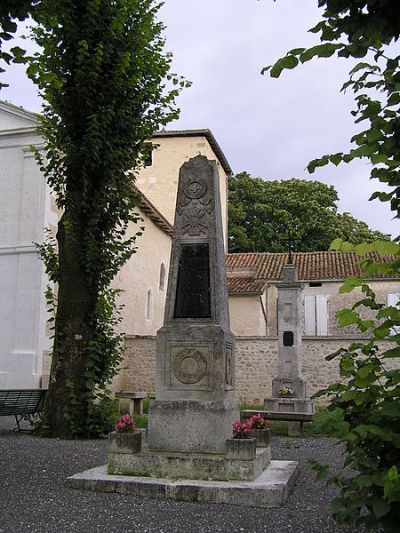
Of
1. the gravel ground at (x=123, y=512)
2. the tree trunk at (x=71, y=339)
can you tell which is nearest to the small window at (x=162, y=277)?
the tree trunk at (x=71, y=339)

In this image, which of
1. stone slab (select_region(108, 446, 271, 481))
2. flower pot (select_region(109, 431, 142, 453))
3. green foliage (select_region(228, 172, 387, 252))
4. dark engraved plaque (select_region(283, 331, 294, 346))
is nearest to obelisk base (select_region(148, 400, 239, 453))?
stone slab (select_region(108, 446, 271, 481))

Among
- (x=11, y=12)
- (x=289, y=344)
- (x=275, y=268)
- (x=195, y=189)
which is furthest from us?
(x=275, y=268)

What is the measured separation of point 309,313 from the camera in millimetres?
24609

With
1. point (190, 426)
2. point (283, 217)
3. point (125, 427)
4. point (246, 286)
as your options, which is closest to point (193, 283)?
point (190, 426)

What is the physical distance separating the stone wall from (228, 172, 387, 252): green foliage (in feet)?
56.6

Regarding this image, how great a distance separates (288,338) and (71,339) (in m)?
6.07

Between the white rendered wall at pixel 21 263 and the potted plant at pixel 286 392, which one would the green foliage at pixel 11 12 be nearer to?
the potted plant at pixel 286 392

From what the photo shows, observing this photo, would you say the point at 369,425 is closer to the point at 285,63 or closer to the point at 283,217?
the point at 285,63

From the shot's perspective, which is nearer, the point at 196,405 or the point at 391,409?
the point at 391,409

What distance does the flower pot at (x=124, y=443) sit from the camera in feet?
20.6

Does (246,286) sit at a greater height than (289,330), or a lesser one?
greater

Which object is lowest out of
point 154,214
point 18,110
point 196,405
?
point 196,405

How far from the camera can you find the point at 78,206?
10.6m

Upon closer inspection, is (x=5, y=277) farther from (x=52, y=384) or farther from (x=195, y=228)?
(x=195, y=228)
